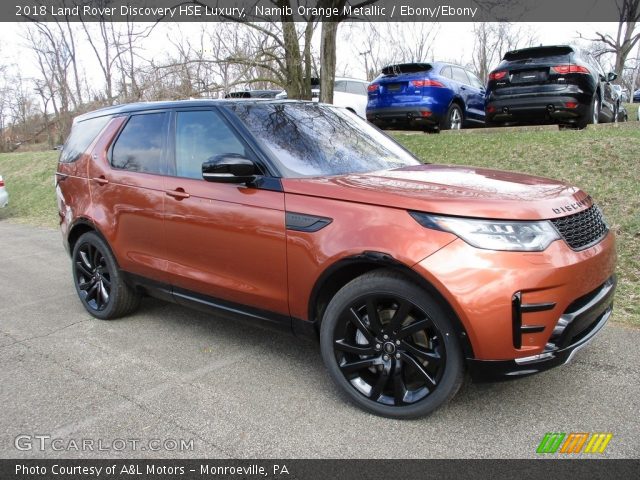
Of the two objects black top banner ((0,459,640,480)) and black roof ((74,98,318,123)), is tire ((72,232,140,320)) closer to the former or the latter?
black roof ((74,98,318,123))

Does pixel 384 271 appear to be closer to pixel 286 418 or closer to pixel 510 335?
pixel 510 335

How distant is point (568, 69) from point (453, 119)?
2587 mm

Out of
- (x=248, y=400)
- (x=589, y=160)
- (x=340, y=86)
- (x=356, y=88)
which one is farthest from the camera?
(x=356, y=88)

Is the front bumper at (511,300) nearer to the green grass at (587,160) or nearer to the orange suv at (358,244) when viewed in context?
the orange suv at (358,244)

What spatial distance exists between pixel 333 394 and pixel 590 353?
1822 millimetres

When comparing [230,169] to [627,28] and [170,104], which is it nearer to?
[170,104]

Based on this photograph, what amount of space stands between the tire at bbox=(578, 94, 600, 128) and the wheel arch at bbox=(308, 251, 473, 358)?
25.8 ft

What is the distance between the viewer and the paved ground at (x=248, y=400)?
9.07 ft

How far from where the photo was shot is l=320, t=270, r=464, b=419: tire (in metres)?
2.74

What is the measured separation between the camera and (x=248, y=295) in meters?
3.47

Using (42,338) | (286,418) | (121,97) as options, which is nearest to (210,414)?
(286,418)

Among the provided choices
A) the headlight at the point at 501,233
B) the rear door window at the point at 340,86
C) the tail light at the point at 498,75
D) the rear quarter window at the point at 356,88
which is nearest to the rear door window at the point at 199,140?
the headlight at the point at 501,233

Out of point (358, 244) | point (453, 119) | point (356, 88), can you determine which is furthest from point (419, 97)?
point (358, 244)

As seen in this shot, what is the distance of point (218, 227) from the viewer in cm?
353
